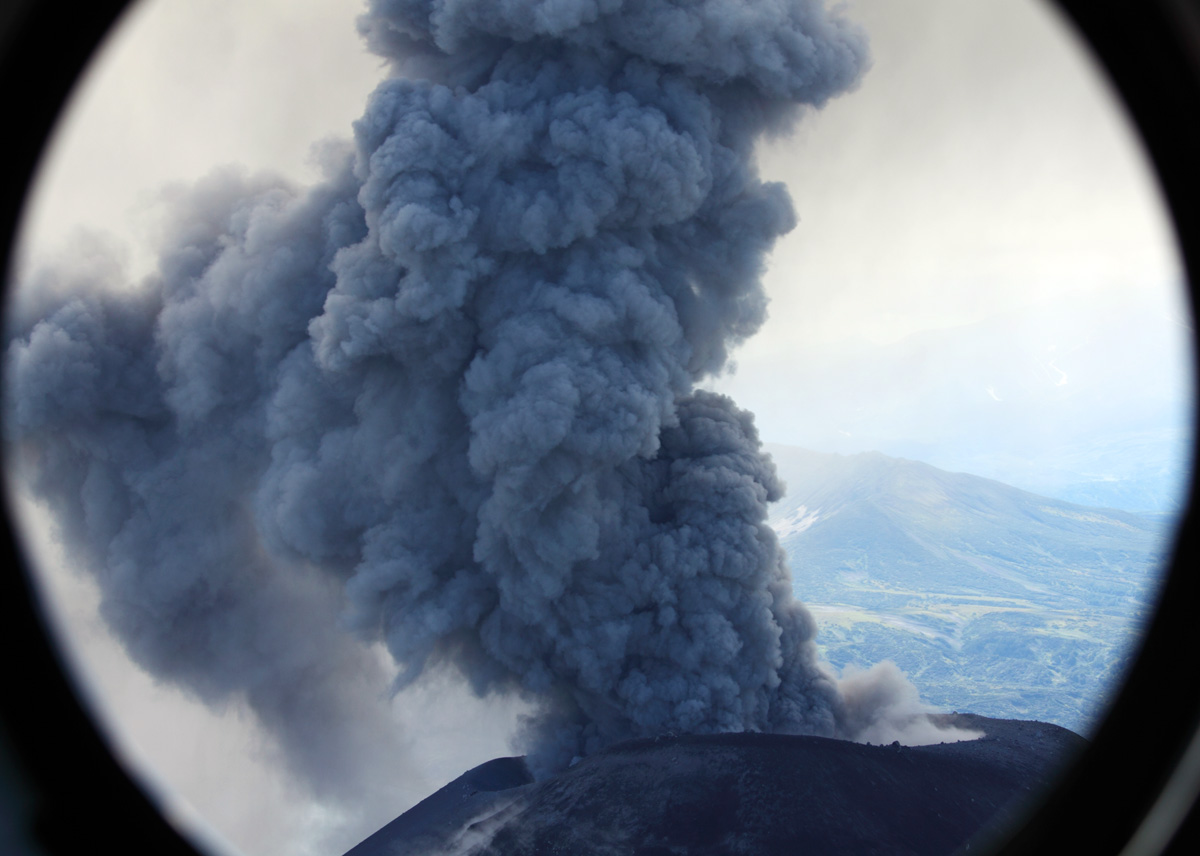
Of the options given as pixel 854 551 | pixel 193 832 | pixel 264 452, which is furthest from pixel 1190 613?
pixel 854 551

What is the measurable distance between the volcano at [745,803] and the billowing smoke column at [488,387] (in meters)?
1.72

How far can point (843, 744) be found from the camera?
61.7ft

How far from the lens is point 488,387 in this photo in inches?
719

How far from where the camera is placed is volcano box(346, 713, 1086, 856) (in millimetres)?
16391

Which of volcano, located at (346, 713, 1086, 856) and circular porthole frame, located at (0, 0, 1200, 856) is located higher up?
circular porthole frame, located at (0, 0, 1200, 856)

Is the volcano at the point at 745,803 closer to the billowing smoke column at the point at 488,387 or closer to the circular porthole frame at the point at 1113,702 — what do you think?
the billowing smoke column at the point at 488,387

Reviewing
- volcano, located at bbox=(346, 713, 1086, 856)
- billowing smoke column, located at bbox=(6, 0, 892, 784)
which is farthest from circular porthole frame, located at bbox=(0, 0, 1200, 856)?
volcano, located at bbox=(346, 713, 1086, 856)

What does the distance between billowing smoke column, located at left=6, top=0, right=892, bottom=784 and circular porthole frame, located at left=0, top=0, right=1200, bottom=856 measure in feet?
45.1

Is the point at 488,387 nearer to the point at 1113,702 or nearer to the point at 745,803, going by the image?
the point at 745,803

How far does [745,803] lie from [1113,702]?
16.0 metres

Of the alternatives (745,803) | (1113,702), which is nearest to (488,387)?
(745,803)

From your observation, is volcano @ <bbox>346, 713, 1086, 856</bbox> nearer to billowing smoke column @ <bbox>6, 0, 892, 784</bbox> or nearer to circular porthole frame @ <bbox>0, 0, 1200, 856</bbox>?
billowing smoke column @ <bbox>6, 0, 892, 784</bbox>

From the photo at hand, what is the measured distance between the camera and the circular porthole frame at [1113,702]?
261 cm

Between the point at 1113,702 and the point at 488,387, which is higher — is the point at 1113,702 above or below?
below
